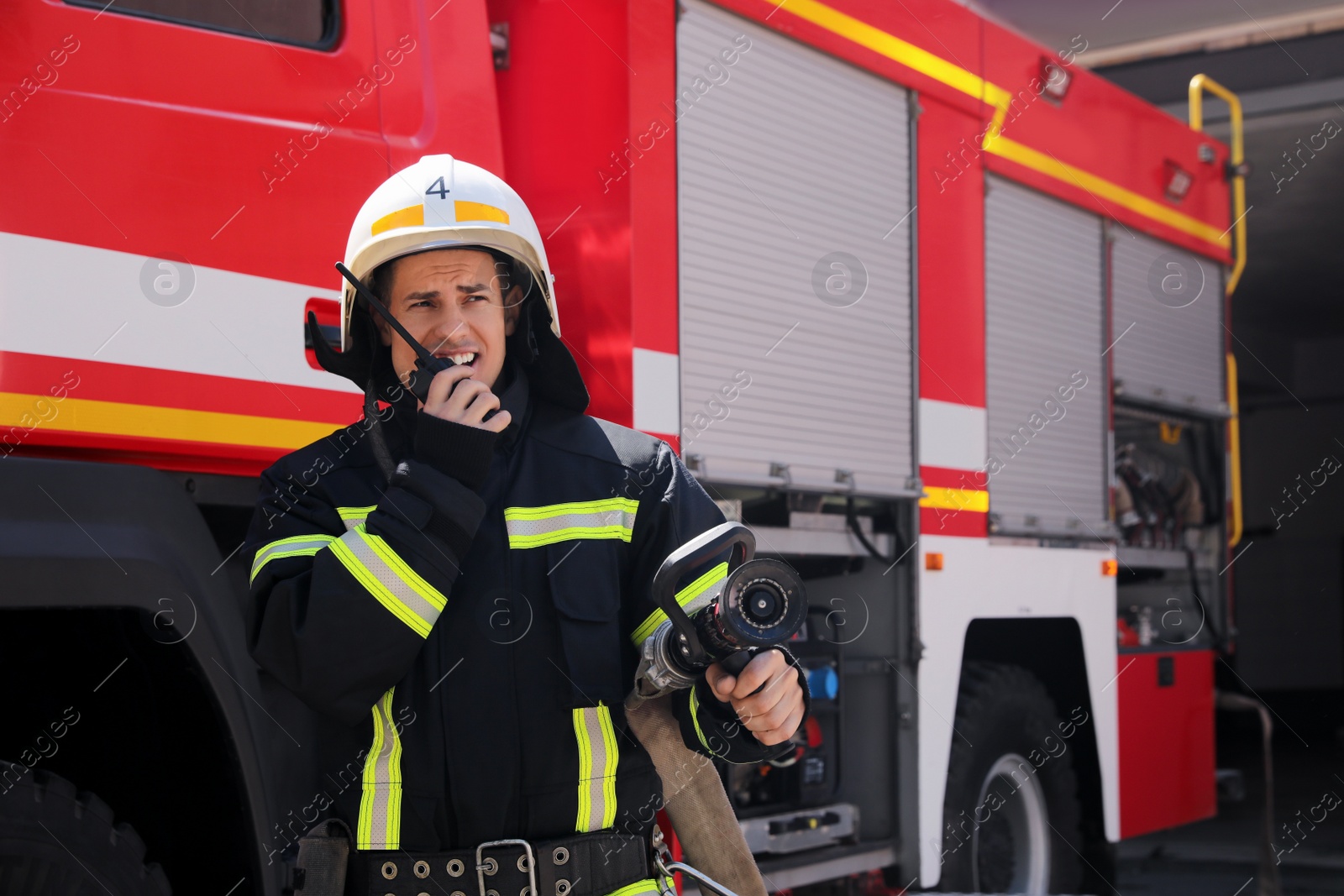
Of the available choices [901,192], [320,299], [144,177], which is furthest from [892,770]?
[144,177]

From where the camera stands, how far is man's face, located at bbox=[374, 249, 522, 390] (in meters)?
1.91

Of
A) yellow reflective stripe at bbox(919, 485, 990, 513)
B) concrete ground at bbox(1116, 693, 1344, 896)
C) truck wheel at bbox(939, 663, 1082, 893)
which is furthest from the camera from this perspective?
concrete ground at bbox(1116, 693, 1344, 896)

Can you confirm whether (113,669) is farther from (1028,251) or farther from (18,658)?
(1028,251)

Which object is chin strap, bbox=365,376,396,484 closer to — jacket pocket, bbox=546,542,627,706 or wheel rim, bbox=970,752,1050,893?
jacket pocket, bbox=546,542,627,706

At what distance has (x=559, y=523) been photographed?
1831 mm

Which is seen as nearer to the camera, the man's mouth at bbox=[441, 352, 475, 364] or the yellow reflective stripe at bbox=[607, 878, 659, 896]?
the yellow reflective stripe at bbox=[607, 878, 659, 896]

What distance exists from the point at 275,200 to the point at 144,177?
10.1 inches

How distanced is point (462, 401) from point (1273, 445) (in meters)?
17.8

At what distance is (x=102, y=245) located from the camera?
2.24 meters

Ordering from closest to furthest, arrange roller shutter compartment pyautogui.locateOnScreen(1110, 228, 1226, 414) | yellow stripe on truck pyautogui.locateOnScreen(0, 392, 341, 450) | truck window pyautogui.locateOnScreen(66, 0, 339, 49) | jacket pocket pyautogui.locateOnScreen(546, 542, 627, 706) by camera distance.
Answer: jacket pocket pyautogui.locateOnScreen(546, 542, 627, 706) < yellow stripe on truck pyautogui.locateOnScreen(0, 392, 341, 450) < truck window pyautogui.locateOnScreen(66, 0, 339, 49) < roller shutter compartment pyautogui.locateOnScreen(1110, 228, 1226, 414)

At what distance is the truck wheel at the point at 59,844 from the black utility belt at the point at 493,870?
2.11ft

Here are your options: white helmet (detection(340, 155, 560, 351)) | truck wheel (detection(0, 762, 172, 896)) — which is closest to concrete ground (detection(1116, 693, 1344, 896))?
truck wheel (detection(0, 762, 172, 896))

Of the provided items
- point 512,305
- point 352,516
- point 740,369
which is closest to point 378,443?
point 352,516

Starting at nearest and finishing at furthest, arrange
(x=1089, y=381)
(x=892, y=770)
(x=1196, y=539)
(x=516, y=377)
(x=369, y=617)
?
(x=369, y=617) → (x=516, y=377) → (x=892, y=770) → (x=1089, y=381) → (x=1196, y=539)
